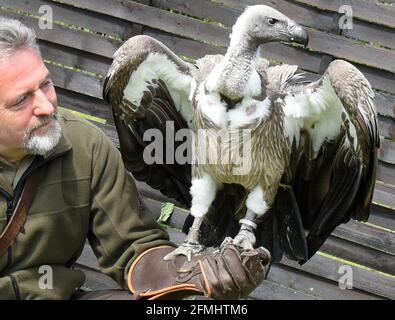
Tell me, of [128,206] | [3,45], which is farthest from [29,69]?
[128,206]

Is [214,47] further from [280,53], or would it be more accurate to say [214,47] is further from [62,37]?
[62,37]

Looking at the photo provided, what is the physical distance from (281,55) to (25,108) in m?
1.93

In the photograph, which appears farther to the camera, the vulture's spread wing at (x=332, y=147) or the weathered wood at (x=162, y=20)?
the weathered wood at (x=162, y=20)

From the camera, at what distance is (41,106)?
3043 millimetres

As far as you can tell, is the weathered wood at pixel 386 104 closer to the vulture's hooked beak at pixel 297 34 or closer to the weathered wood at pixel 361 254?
the weathered wood at pixel 361 254

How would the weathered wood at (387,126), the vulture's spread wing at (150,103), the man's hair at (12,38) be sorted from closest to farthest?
the man's hair at (12,38), the vulture's spread wing at (150,103), the weathered wood at (387,126)

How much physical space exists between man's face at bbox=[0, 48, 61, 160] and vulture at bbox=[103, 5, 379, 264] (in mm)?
357

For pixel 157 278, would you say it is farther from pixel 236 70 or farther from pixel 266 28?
pixel 266 28

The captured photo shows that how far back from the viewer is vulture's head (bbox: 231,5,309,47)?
3258 mm

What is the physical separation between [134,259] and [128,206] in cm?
22

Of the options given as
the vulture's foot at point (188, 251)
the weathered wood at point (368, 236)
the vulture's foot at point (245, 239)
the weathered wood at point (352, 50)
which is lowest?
the weathered wood at point (368, 236)

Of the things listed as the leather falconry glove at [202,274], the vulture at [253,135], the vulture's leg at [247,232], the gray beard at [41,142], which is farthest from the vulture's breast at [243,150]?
the gray beard at [41,142]

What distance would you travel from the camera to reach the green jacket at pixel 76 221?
3230 mm

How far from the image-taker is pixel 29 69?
3.07 meters
